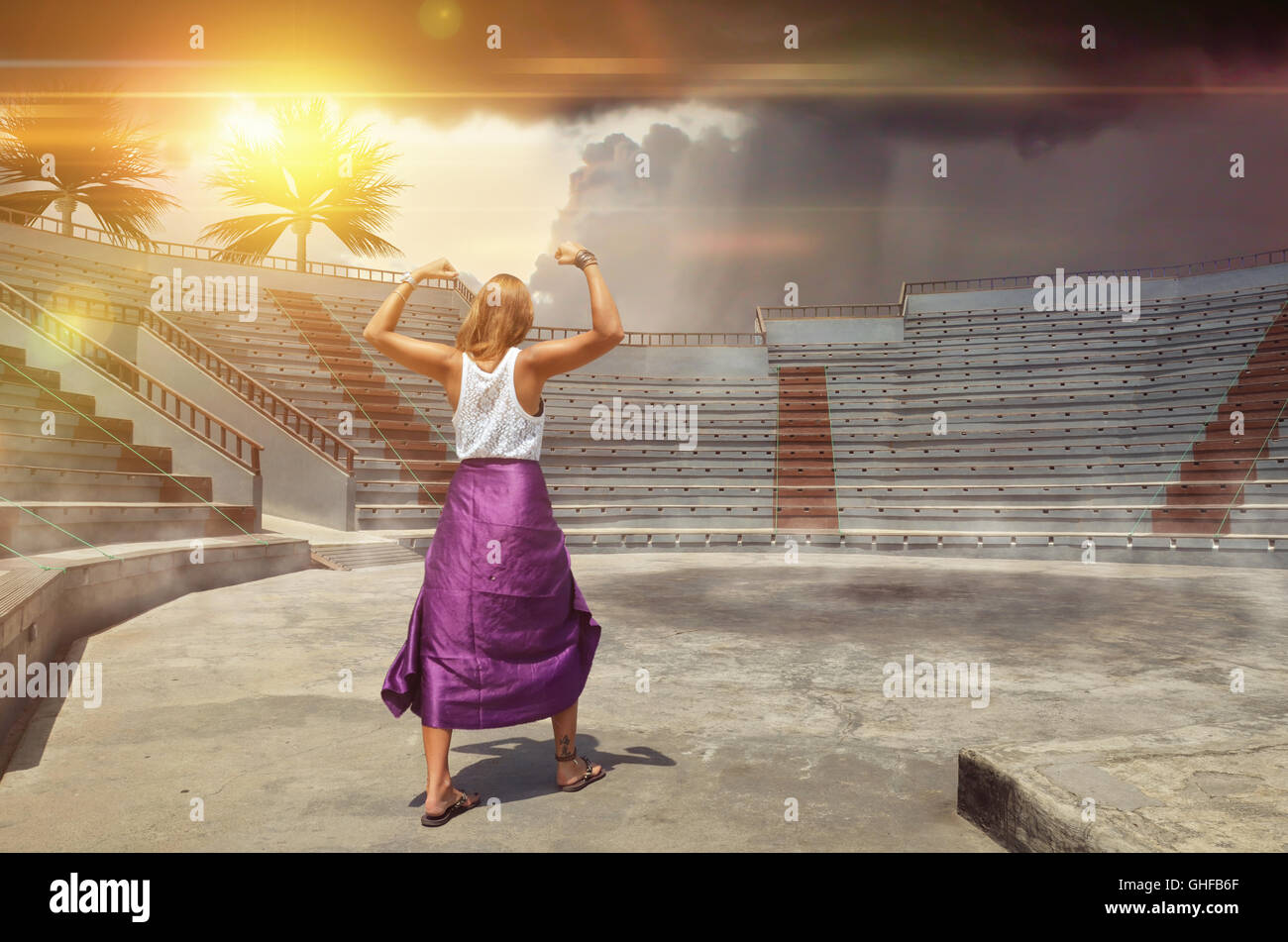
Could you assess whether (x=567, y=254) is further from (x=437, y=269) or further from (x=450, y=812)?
(x=450, y=812)

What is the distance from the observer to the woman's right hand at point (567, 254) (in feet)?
7.98

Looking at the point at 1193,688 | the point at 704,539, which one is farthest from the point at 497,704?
the point at 704,539

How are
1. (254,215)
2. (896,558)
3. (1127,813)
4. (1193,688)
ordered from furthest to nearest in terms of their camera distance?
(254,215)
(896,558)
(1193,688)
(1127,813)

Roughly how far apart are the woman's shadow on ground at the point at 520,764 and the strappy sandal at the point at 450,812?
4.1 inches

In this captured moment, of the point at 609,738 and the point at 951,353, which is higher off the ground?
the point at 951,353

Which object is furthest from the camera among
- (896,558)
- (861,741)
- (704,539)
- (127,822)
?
(704,539)

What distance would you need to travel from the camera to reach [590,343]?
7.36ft

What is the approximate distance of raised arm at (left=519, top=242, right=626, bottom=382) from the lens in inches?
88.5

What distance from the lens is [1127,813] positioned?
1.79 m

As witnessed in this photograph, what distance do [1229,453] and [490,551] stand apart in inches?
617

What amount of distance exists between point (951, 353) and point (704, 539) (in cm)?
971

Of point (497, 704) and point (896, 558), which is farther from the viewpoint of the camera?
point (896, 558)

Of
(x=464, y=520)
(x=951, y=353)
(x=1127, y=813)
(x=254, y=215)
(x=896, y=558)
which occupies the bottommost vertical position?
(x=896, y=558)
